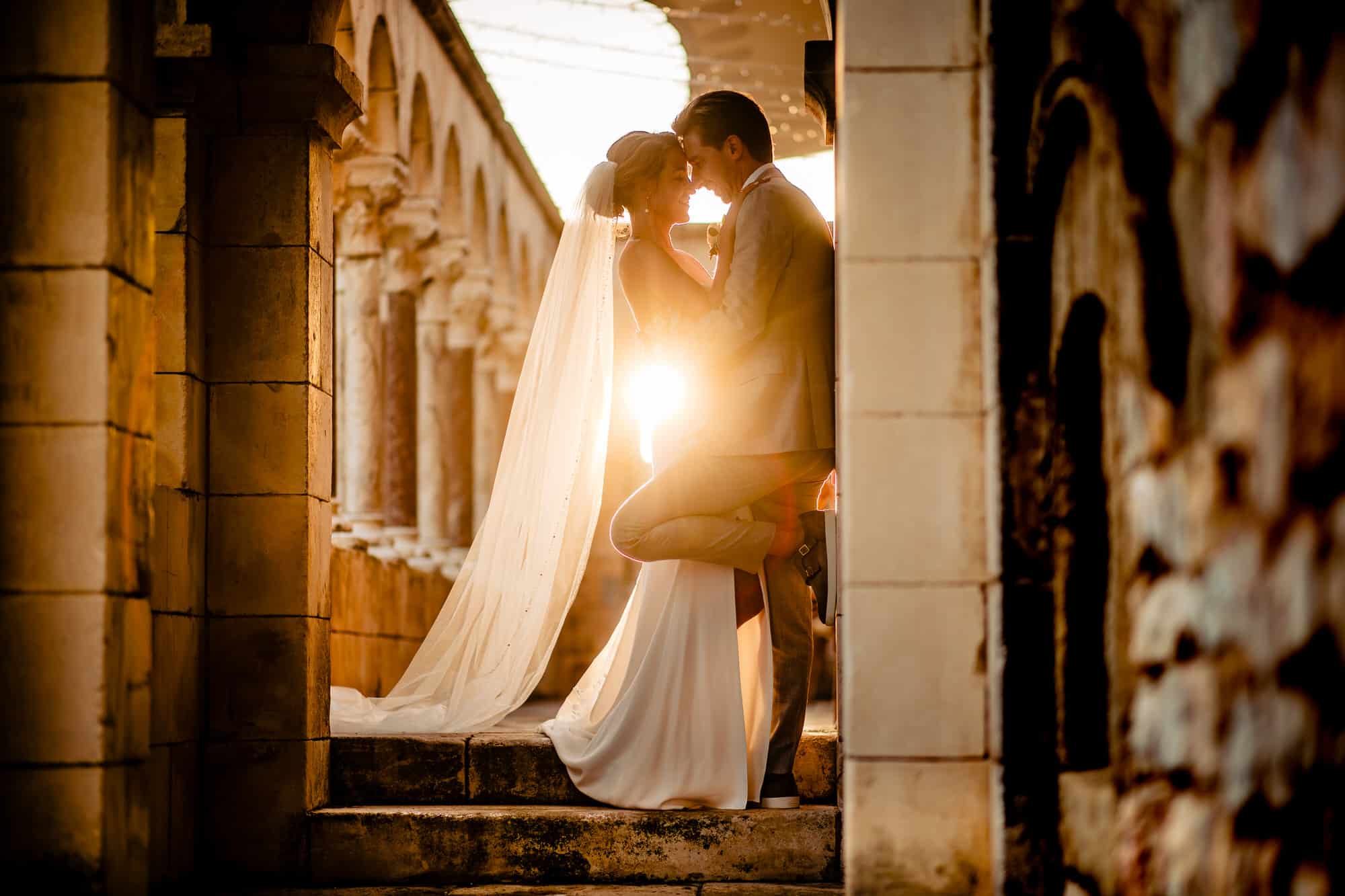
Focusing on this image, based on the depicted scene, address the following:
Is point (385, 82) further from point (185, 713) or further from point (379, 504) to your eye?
point (185, 713)

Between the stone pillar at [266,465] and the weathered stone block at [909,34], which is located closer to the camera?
the weathered stone block at [909,34]

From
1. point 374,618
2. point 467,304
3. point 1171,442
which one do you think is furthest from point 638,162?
point 467,304

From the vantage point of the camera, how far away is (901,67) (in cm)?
357

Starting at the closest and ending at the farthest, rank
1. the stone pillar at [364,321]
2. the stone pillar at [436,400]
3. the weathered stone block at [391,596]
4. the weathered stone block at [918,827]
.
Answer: the weathered stone block at [918,827] < the weathered stone block at [391,596] < the stone pillar at [364,321] < the stone pillar at [436,400]

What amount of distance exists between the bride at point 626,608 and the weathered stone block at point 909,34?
1.50 m

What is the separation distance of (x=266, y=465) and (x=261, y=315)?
47 centimetres

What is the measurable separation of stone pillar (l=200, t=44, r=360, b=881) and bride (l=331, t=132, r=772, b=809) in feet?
1.64

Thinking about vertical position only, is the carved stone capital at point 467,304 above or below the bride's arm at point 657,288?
above

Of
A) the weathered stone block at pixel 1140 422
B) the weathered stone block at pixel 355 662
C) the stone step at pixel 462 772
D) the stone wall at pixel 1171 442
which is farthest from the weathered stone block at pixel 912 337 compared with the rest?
the weathered stone block at pixel 355 662

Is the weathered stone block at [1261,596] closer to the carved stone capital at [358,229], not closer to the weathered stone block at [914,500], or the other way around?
the weathered stone block at [914,500]

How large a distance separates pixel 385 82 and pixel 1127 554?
7.55m

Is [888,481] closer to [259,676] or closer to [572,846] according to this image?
[572,846]

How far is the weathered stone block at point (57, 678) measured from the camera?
346 centimetres

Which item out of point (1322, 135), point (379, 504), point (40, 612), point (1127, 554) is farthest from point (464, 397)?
point (1322, 135)
